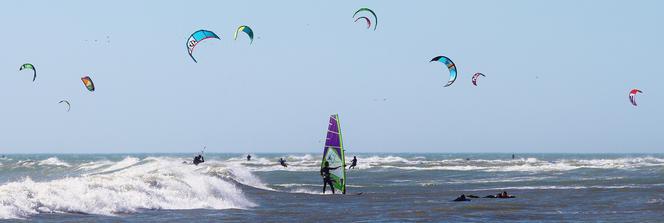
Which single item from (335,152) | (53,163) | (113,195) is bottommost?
(113,195)

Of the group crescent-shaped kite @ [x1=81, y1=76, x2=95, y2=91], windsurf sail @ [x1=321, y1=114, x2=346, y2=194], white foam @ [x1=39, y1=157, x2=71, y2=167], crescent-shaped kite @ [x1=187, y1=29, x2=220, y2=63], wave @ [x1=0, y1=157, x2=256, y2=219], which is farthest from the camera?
white foam @ [x1=39, y1=157, x2=71, y2=167]

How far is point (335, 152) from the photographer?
22109mm

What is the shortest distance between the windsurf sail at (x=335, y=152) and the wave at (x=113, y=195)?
2.32 meters

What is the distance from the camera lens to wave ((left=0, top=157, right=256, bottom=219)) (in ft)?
50.7

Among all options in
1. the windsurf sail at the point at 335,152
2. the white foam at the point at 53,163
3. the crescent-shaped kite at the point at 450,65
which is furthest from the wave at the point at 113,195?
the white foam at the point at 53,163

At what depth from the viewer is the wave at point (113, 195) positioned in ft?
50.7

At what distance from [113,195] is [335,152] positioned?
628 centimetres

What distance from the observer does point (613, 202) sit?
1939cm

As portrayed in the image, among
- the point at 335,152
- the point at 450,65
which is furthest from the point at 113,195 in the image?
the point at 450,65

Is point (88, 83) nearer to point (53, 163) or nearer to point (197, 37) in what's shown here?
point (197, 37)

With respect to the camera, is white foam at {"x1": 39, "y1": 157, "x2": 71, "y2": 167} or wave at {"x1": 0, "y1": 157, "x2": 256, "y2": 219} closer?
wave at {"x1": 0, "y1": 157, "x2": 256, "y2": 219}

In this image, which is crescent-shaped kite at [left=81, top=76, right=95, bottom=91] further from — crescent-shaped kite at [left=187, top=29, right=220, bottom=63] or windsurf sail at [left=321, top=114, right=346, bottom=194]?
windsurf sail at [left=321, top=114, right=346, bottom=194]

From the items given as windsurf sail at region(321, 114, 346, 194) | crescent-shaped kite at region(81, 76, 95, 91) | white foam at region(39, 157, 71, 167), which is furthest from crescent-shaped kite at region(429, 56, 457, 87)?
white foam at region(39, 157, 71, 167)

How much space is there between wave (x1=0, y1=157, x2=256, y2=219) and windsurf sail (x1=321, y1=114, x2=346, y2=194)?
2320 mm
